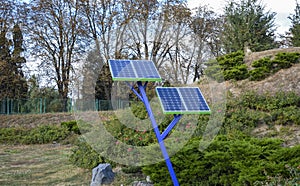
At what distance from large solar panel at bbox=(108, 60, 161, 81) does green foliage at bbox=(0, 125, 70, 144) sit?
10.2m

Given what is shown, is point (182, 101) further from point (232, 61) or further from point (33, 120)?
point (33, 120)

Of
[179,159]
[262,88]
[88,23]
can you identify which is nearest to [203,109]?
[179,159]

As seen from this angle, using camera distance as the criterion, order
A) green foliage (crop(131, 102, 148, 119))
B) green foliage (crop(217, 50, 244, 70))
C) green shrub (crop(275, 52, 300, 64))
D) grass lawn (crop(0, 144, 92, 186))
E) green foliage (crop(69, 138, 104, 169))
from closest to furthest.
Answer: grass lawn (crop(0, 144, 92, 186))
green foliage (crop(69, 138, 104, 169))
green foliage (crop(131, 102, 148, 119))
green shrub (crop(275, 52, 300, 64))
green foliage (crop(217, 50, 244, 70))

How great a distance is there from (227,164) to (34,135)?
446 inches

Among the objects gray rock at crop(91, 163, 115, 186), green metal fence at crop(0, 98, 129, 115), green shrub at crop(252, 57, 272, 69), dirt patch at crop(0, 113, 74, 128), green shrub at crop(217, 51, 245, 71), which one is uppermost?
green shrub at crop(217, 51, 245, 71)

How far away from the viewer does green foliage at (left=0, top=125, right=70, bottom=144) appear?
14.0m

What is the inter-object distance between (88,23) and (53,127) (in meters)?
7.48

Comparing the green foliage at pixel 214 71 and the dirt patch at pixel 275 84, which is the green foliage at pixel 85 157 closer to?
the dirt patch at pixel 275 84

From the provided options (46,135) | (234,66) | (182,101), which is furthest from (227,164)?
(46,135)

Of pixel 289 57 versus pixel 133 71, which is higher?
pixel 289 57

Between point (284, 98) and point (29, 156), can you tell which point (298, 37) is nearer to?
point (284, 98)

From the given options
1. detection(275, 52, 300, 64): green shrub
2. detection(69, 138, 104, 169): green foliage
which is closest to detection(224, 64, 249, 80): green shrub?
detection(275, 52, 300, 64): green shrub

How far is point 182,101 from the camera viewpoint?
453cm

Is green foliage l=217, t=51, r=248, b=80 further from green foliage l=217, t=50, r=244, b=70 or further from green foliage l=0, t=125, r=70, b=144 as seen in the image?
green foliage l=0, t=125, r=70, b=144
